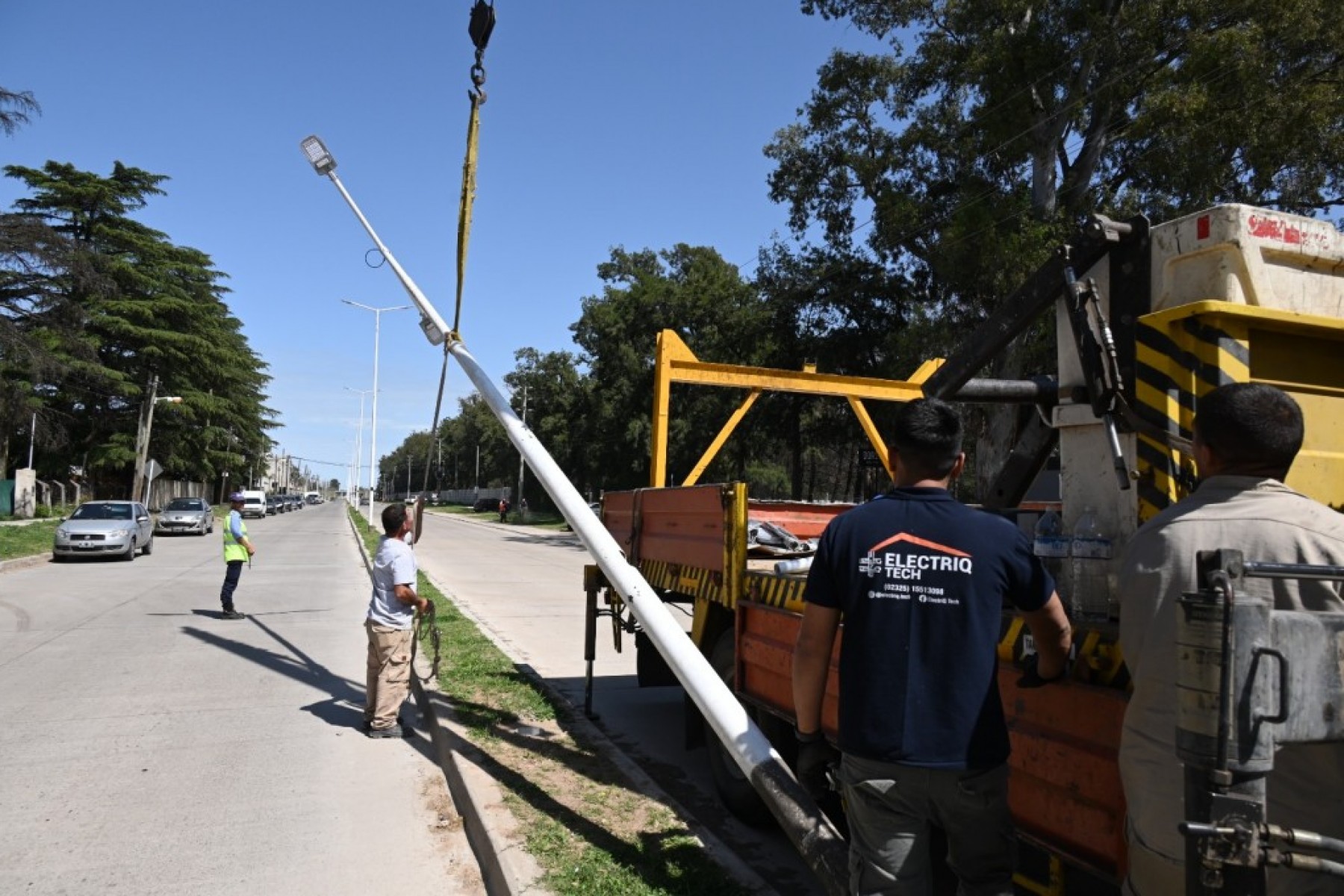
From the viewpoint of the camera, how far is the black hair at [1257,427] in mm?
2105

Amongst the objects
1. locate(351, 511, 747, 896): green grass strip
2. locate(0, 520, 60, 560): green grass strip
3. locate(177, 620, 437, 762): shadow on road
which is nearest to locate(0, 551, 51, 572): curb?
locate(0, 520, 60, 560): green grass strip

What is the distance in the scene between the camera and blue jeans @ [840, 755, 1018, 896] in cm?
239

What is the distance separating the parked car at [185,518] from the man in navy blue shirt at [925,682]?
3723 centimetres

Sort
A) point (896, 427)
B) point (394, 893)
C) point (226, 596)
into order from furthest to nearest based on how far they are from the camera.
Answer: point (226, 596) → point (394, 893) → point (896, 427)

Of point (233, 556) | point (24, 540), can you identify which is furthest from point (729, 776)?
point (24, 540)

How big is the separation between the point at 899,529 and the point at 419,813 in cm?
409

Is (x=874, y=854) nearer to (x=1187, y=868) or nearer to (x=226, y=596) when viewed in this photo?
(x=1187, y=868)

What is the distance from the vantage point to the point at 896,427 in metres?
2.63

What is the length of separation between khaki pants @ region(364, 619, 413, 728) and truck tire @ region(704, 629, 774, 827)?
2546mm

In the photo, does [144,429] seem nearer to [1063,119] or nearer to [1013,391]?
[1063,119]

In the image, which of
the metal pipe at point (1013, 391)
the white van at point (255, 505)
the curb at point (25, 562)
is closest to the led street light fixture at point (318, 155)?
the metal pipe at point (1013, 391)

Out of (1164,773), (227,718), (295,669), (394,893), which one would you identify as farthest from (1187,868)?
(295,669)

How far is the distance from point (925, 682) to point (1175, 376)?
1385mm

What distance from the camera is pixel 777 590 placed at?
465cm
